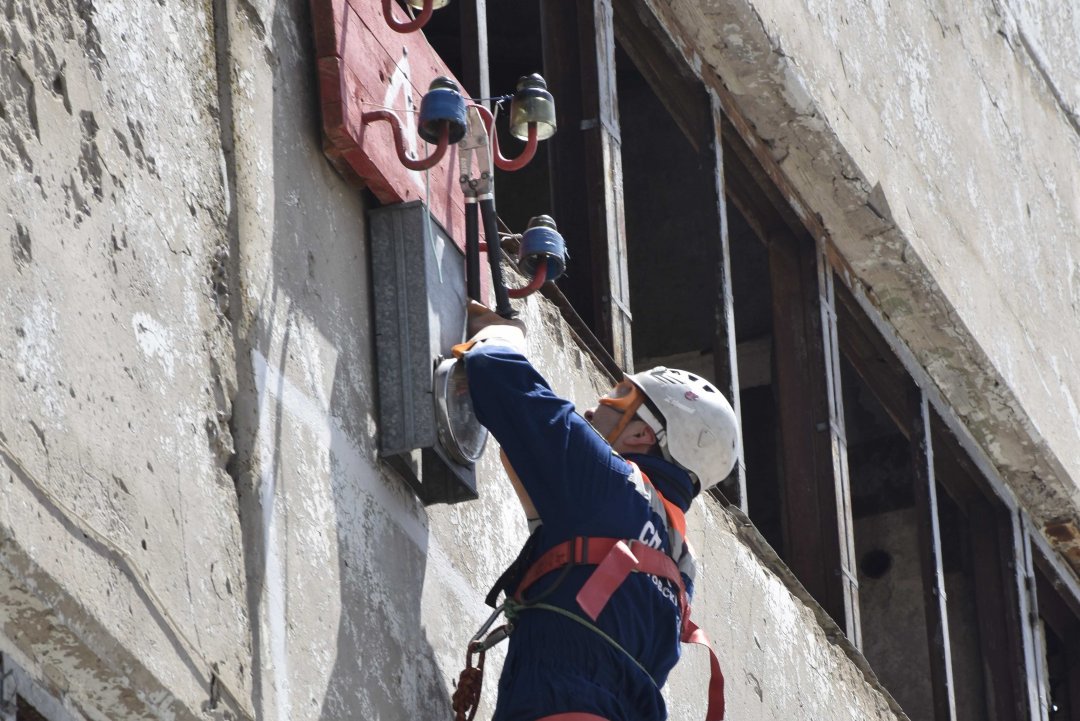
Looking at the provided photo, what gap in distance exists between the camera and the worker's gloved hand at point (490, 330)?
5098 millimetres

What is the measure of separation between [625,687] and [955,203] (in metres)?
4.62

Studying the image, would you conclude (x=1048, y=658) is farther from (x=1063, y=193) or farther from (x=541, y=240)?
(x=541, y=240)

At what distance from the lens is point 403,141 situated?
5246mm

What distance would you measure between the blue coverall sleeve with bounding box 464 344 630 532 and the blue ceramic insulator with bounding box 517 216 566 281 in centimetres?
42

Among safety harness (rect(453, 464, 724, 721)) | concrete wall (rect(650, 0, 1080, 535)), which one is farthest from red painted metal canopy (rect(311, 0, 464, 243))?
concrete wall (rect(650, 0, 1080, 535))

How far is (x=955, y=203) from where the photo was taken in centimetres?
924

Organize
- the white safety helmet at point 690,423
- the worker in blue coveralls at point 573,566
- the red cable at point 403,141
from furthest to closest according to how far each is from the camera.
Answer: the white safety helmet at point 690,423 < the red cable at point 403,141 < the worker in blue coveralls at point 573,566

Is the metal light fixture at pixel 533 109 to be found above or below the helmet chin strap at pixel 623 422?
above

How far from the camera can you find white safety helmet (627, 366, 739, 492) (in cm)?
549

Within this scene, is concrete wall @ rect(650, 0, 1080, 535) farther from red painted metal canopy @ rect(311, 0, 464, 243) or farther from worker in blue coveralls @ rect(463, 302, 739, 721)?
worker in blue coveralls @ rect(463, 302, 739, 721)

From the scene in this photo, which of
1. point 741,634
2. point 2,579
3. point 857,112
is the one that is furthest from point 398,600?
point 857,112

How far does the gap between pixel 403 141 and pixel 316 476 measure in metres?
0.84

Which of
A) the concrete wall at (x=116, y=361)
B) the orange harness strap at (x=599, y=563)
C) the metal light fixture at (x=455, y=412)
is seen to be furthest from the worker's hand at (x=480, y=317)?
the concrete wall at (x=116, y=361)

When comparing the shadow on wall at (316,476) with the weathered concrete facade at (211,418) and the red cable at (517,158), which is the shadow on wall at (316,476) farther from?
the red cable at (517,158)
